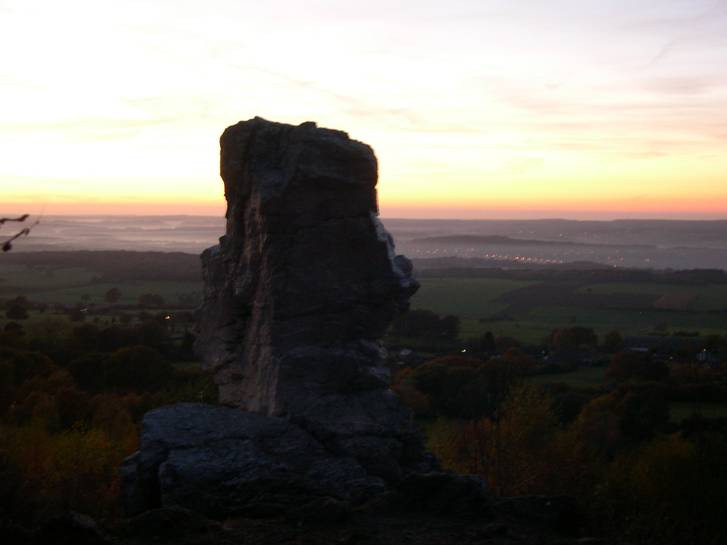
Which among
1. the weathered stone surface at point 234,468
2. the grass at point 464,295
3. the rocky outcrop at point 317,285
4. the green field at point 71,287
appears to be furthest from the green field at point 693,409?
the green field at point 71,287

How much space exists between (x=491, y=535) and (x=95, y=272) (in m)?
76.9

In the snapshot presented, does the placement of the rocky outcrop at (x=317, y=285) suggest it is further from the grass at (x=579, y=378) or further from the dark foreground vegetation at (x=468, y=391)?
the grass at (x=579, y=378)

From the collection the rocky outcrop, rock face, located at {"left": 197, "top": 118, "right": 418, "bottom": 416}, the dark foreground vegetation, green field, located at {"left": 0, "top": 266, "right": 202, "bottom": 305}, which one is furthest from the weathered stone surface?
green field, located at {"left": 0, "top": 266, "right": 202, "bottom": 305}

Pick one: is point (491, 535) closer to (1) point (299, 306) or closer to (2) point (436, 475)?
(2) point (436, 475)

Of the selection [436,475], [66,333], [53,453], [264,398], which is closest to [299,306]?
[264,398]

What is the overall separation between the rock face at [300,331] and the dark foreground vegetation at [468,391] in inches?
87.3

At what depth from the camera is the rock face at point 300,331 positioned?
1316 cm

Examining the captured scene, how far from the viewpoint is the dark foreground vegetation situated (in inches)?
541

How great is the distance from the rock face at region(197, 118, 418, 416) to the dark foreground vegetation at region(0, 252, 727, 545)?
3555 millimetres

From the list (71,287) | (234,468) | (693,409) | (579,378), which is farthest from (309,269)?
(71,287)

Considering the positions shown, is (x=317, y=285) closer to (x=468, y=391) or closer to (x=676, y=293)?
(x=468, y=391)

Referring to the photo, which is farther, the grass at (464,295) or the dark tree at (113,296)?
the grass at (464,295)

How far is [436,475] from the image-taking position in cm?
1212

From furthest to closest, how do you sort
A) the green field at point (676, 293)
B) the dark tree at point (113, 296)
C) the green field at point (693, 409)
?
the green field at point (676, 293) → the dark tree at point (113, 296) → the green field at point (693, 409)
